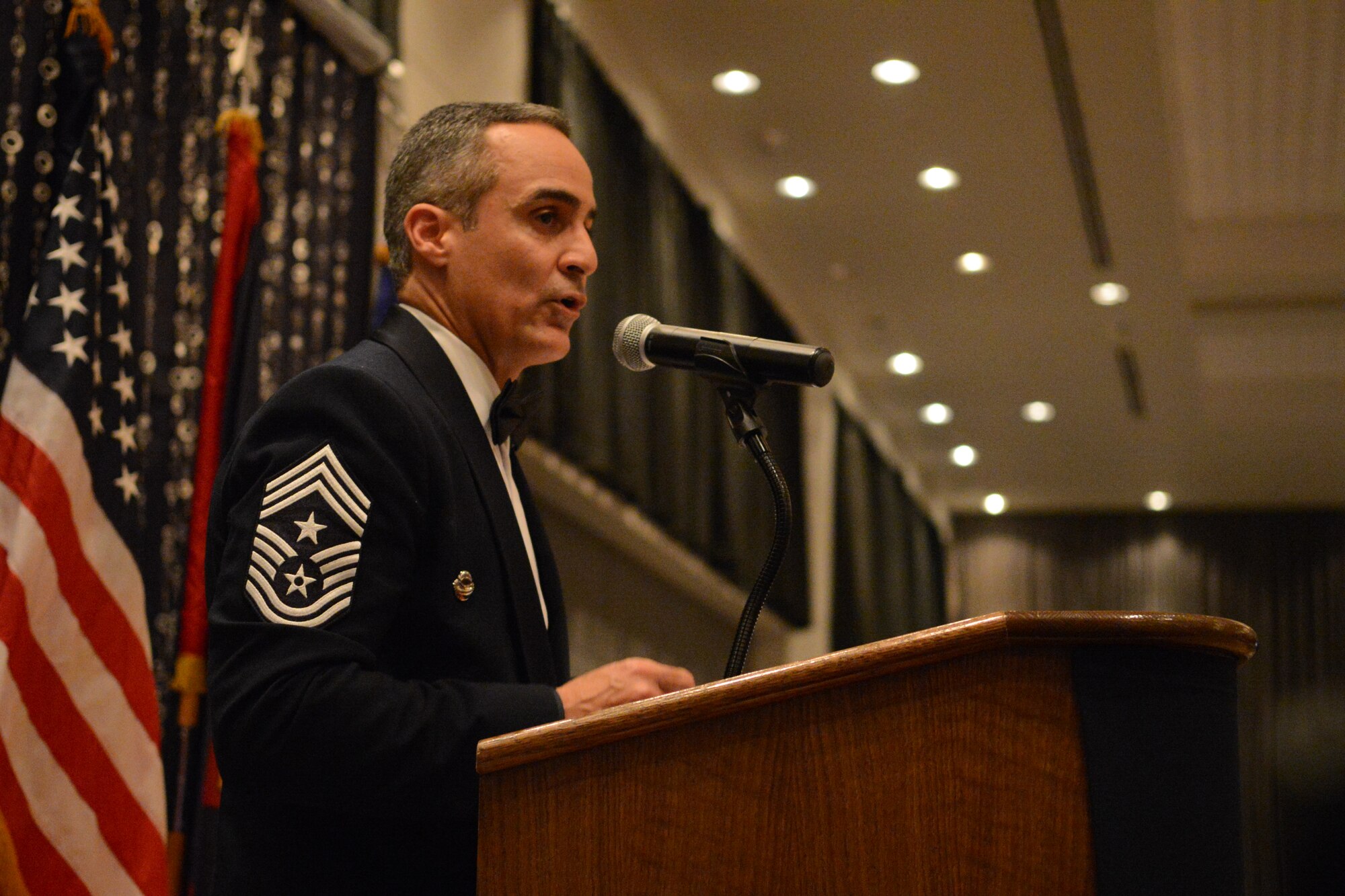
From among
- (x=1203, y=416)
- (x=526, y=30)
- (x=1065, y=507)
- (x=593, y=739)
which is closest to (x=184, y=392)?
(x=593, y=739)

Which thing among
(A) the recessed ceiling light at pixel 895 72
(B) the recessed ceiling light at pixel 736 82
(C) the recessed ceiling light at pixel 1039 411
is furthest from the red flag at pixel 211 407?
(C) the recessed ceiling light at pixel 1039 411

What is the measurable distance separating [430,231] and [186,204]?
1.76 meters

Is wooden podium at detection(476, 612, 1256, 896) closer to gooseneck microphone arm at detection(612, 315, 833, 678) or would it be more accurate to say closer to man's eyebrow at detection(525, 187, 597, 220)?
gooseneck microphone arm at detection(612, 315, 833, 678)

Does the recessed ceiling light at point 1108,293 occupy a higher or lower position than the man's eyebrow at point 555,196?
higher

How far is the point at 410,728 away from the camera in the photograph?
58.2 inches

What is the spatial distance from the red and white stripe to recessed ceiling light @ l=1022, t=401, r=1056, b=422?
9.20 metres

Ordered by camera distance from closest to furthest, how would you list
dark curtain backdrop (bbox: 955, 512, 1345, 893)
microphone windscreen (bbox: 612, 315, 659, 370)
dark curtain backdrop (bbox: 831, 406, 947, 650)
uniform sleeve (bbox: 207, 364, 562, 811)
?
uniform sleeve (bbox: 207, 364, 562, 811)
microphone windscreen (bbox: 612, 315, 659, 370)
dark curtain backdrop (bbox: 831, 406, 947, 650)
dark curtain backdrop (bbox: 955, 512, 1345, 893)

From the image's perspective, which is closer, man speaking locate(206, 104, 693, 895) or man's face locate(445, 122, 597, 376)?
man speaking locate(206, 104, 693, 895)

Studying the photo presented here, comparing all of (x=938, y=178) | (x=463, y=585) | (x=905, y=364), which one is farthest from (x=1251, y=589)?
(x=463, y=585)

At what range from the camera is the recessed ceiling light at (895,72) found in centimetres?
668

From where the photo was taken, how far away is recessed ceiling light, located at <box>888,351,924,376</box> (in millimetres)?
10531

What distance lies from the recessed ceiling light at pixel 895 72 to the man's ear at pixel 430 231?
5.05m

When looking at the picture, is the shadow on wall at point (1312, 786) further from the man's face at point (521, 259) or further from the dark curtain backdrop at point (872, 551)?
the man's face at point (521, 259)

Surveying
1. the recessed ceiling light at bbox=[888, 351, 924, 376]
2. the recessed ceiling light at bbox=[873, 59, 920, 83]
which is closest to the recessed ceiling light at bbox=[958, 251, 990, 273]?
the recessed ceiling light at bbox=[888, 351, 924, 376]
